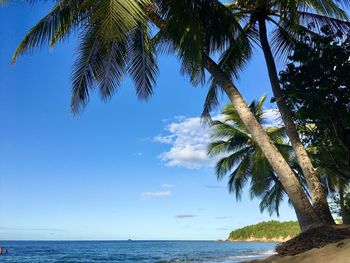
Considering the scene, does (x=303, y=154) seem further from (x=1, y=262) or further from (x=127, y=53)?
(x=1, y=262)

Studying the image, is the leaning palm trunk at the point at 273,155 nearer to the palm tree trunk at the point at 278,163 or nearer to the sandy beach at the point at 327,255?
the palm tree trunk at the point at 278,163

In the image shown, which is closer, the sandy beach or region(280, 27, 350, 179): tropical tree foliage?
the sandy beach

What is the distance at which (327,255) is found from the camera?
6.46 m

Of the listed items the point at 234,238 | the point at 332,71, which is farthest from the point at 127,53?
the point at 234,238

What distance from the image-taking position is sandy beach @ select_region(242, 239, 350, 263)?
230 inches

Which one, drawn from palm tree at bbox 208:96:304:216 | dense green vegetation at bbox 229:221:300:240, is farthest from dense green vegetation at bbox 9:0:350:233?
dense green vegetation at bbox 229:221:300:240

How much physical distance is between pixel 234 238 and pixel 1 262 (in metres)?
91.1

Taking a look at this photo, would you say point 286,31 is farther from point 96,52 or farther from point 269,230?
point 269,230

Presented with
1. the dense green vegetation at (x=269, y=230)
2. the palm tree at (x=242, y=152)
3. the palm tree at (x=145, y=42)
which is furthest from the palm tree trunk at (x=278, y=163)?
the dense green vegetation at (x=269, y=230)

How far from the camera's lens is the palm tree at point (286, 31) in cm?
944

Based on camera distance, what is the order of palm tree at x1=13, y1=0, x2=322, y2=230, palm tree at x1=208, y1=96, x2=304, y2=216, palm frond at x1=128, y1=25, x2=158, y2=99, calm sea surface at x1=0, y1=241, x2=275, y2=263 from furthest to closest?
calm sea surface at x1=0, y1=241, x2=275, y2=263
palm tree at x1=208, y1=96, x2=304, y2=216
palm frond at x1=128, y1=25, x2=158, y2=99
palm tree at x1=13, y1=0, x2=322, y2=230

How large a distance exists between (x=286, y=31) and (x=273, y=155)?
450 centimetres

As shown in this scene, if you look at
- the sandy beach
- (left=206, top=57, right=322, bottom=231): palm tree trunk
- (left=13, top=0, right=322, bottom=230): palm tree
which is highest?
(left=13, top=0, right=322, bottom=230): palm tree

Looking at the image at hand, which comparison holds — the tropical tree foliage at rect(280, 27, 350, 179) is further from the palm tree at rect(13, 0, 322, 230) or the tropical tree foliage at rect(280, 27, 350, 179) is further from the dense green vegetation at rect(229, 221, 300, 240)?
the dense green vegetation at rect(229, 221, 300, 240)
